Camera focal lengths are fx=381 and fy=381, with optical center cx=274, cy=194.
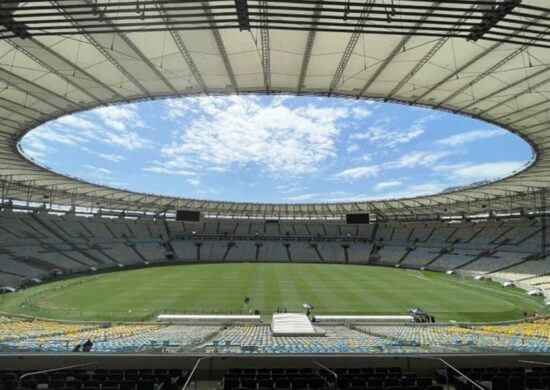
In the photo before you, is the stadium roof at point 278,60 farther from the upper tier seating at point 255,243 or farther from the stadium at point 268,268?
the upper tier seating at point 255,243

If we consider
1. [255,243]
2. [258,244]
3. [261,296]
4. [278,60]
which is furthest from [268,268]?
[278,60]

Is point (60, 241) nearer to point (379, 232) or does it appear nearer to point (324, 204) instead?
point (324, 204)

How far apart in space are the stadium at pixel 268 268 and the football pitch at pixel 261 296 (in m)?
0.35

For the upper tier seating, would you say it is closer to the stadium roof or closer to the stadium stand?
→ the stadium stand

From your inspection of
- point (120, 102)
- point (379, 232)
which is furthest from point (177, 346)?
point (379, 232)

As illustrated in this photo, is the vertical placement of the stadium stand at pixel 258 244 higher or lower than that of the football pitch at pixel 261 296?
higher

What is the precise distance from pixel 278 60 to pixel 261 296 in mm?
26352

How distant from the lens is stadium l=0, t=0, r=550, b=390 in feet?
33.3

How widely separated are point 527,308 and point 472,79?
25.8 m

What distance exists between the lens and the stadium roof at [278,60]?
13.8 m

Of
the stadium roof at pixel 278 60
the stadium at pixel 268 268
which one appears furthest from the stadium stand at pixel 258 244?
the stadium roof at pixel 278 60

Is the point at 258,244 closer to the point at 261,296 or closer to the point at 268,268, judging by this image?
the point at 268,268

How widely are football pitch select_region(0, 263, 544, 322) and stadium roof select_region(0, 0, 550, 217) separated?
15.3 metres

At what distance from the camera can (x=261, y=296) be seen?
38594mm
